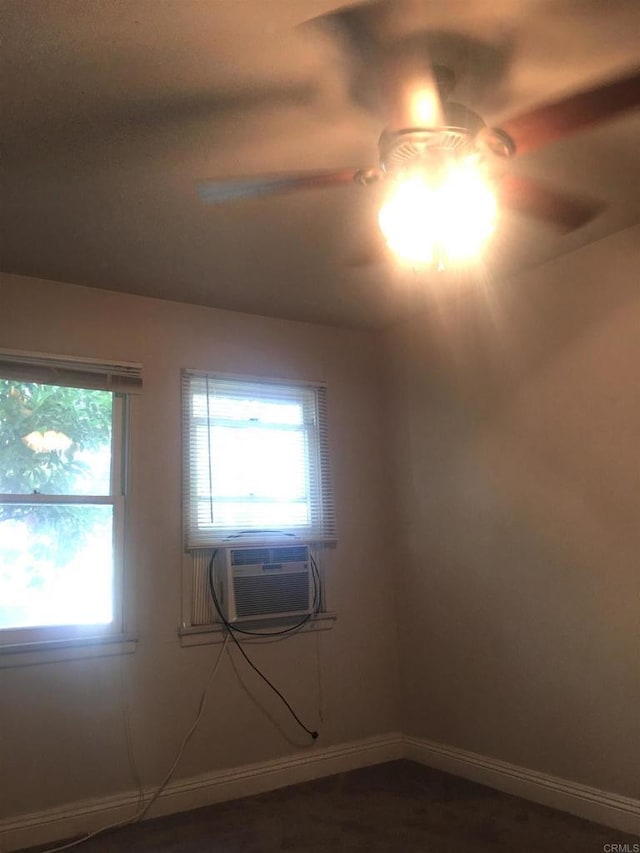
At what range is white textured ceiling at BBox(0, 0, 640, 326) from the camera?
1748 mm

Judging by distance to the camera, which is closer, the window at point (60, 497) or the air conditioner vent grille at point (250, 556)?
the window at point (60, 497)

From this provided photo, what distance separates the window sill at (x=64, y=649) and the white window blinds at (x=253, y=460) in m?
0.57

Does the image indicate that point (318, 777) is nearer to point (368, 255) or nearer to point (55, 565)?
point (55, 565)

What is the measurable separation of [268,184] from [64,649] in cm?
220

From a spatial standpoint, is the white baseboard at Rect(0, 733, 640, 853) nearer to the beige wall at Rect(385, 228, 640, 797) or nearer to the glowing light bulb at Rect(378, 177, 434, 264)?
the beige wall at Rect(385, 228, 640, 797)

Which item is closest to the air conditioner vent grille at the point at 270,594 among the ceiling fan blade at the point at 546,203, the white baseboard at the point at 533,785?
the white baseboard at the point at 533,785

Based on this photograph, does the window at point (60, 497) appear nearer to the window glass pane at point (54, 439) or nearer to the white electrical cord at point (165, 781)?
the window glass pane at point (54, 439)

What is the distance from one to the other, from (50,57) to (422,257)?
123 centimetres

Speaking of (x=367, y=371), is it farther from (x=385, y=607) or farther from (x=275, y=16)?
(x=275, y=16)

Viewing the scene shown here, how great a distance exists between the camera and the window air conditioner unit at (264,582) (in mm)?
3350

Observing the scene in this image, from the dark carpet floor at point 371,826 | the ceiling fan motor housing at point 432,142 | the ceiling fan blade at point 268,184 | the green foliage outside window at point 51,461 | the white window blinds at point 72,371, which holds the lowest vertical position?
the dark carpet floor at point 371,826

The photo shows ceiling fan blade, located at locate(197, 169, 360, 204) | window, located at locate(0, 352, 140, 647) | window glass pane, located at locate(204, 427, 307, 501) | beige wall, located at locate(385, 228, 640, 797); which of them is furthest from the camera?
window glass pane, located at locate(204, 427, 307, 501)

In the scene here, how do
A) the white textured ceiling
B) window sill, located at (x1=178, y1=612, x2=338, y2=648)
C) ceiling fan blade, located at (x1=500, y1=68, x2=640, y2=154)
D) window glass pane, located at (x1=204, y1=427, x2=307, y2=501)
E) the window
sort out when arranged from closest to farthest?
the white textured ceiling, ceiling fan blade, located at (x1=500, y1=68, x2=640, y2=154), the window, window sill, located at (x1=178, y1=612, x2=338, y2=648), window glass pane, located at (x1=204, y1=427, x2=307, y2=501)

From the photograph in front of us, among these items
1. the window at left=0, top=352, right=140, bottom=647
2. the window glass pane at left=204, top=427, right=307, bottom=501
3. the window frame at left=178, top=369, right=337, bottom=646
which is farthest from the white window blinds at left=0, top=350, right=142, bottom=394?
the window glass pane at left=204, top=427, right=307, bottom=501
